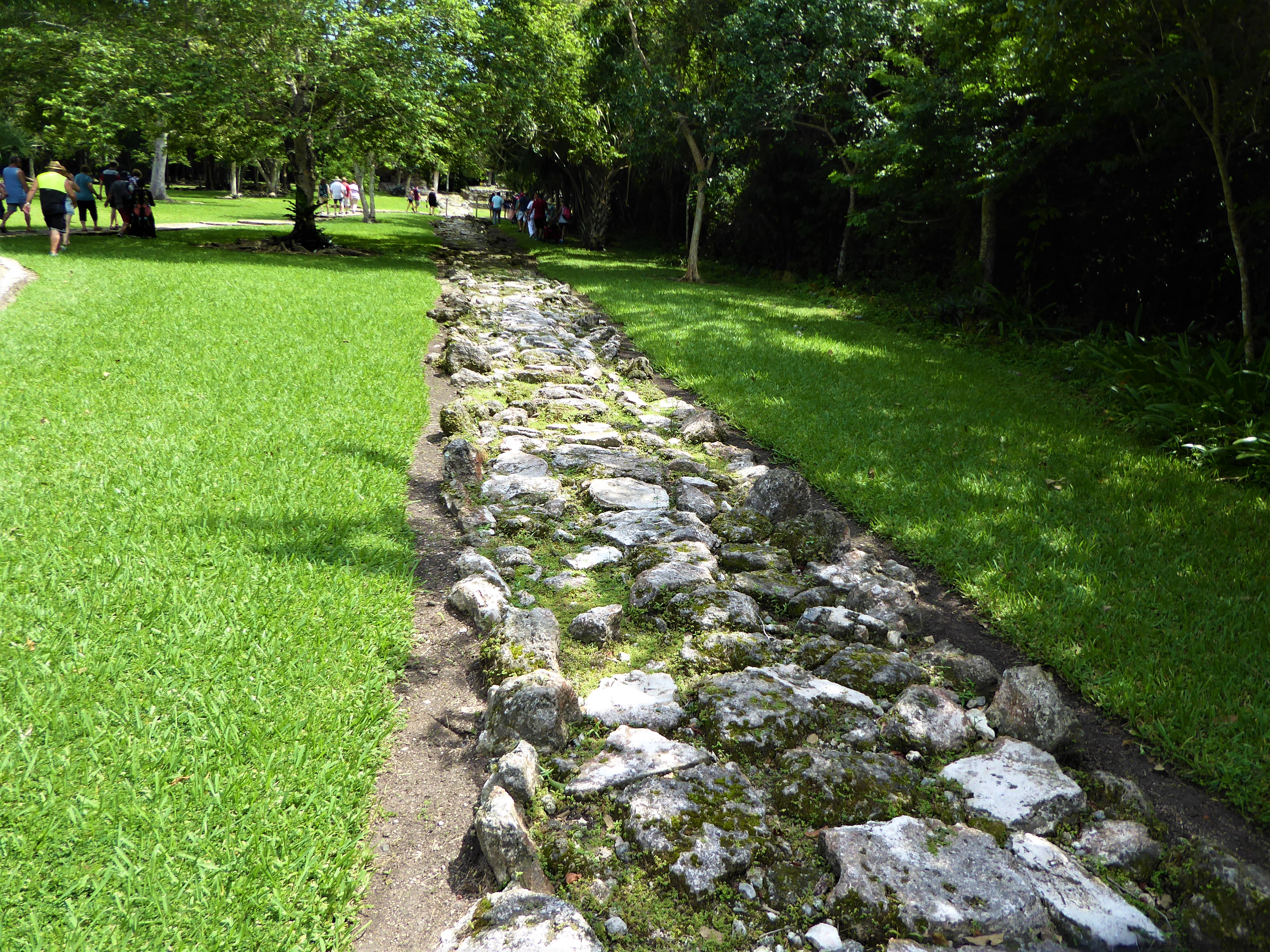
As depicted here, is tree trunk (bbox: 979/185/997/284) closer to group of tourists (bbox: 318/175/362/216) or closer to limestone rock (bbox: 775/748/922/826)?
limestone rock (bbox: 775/748/922/826)

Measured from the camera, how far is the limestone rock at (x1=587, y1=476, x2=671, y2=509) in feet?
15.8

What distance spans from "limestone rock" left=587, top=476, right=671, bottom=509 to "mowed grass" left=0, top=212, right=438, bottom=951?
1160mm

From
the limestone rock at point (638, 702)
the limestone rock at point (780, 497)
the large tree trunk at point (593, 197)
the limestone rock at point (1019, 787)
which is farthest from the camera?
the large tree trunk at point (593, 197)

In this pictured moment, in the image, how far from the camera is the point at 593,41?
19.7m

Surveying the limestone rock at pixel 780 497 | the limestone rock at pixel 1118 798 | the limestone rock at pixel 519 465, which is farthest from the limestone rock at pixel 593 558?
the limestone rock at pixel 1118 798

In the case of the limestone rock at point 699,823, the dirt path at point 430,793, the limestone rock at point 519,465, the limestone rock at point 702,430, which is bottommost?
the dirt path at point 430,793

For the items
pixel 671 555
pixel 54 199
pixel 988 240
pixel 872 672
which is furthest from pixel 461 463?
pixel 54 199

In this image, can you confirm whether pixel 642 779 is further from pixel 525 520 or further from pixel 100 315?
pixel 100 315

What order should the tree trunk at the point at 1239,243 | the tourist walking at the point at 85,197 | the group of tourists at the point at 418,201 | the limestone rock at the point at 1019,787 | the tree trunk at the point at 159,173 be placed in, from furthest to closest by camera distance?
the group of tourists at the point at 418,201
the tree trunk at the point at 159,173
the tourist walking at the point at 85,197
the tree trunk at the point at 1239,243
the limestone rock at the point at 1019,787

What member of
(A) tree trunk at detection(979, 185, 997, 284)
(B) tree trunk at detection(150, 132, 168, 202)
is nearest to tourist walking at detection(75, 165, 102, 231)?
(B) tree trunk at detection(150, 132, 168, 202)

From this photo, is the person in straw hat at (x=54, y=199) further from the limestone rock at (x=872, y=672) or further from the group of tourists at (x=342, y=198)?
the group of tourists at (x=342, y=198)

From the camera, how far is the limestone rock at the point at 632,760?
254cm

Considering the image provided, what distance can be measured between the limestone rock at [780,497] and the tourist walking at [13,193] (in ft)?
61.4

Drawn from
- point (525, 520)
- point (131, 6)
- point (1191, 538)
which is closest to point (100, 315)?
point (525, 520)
